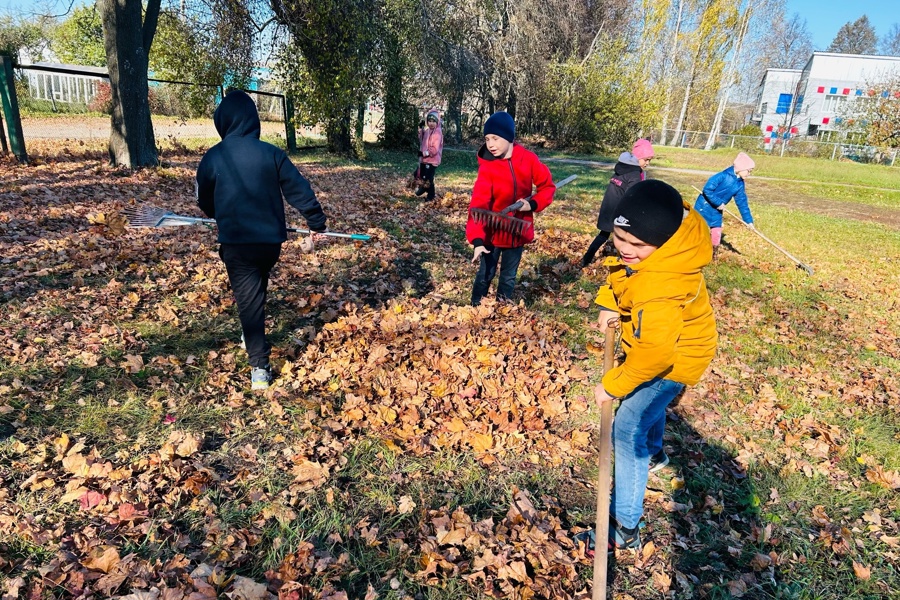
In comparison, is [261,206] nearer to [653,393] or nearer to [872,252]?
[653,393]

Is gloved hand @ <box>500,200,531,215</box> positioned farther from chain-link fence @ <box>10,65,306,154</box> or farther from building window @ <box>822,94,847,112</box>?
building window @ <box>822,94,847,112</box>

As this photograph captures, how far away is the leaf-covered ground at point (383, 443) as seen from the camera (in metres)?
2.74

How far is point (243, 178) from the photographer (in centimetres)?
369

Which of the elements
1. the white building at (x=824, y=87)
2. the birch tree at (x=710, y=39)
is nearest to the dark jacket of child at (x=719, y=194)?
the birch tree at (x=710, y=39)

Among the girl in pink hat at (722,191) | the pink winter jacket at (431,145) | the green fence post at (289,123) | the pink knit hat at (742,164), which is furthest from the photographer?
the green fence post at (289,123)

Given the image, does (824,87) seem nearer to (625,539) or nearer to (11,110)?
(11,110)

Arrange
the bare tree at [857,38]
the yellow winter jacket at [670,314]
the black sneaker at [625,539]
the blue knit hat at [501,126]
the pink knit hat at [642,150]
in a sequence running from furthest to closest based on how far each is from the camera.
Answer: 1. the bare tree at [857,38]
2. the pink knit hat at [642,150]
3. the blue knit hat at [501,126]
4. the black sneaker at [625,539]
5. the yellow winter jacket at [670,314]

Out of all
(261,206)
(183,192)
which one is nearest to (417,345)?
(261,206)

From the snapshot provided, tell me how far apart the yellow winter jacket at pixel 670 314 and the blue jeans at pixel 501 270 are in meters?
2.43

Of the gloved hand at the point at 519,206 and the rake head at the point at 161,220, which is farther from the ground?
the gloved hand at the point at 519,206

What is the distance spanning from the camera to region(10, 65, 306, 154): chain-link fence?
566 inches

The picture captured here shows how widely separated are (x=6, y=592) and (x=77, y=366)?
208 cm

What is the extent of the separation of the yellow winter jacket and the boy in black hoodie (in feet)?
7.73

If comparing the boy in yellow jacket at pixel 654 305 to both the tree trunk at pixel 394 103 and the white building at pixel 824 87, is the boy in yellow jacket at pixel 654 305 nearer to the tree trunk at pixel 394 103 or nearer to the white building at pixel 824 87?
the tree trunk at pixel 394 103
